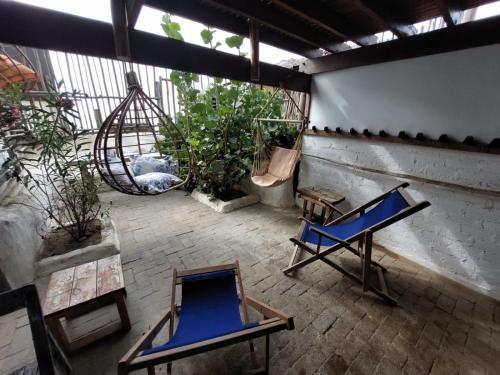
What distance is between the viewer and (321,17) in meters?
1.87

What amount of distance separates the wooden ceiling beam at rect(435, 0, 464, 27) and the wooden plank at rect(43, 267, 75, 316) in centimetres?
320

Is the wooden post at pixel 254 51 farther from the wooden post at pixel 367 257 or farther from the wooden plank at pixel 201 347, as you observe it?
the wooden plank at pixel 201 347

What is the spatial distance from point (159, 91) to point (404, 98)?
4353 millimetres

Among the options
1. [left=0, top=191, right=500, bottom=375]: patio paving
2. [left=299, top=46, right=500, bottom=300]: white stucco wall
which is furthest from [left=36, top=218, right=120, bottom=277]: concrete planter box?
[left=299, top=46, right=500, bottom=300]: white stucco wall

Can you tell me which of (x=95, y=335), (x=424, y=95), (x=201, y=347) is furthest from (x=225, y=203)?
(x=424, y=95)

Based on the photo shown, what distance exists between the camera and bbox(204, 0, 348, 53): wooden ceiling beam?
1690mm

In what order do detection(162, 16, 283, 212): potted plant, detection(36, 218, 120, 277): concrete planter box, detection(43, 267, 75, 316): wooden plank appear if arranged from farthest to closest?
detection(162, 16, 283, 212): potted plant < detection(36, 218, 120, 277): concrete planter box < detection(43, 267, 75, 316): wooden plank

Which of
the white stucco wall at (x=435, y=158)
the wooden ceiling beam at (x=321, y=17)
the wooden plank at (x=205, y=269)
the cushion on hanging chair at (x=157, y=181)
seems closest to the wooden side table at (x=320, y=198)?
the white stucco wall at (x=435, y=158)

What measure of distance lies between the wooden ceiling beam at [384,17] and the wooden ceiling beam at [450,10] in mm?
320

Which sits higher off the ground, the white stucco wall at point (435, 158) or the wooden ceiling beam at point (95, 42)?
the wooden ceiling beam at point (95, 42)

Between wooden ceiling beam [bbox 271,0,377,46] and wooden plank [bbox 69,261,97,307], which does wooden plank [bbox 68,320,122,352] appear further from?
wooden ceiling beam [bbox 271,0,377,46]

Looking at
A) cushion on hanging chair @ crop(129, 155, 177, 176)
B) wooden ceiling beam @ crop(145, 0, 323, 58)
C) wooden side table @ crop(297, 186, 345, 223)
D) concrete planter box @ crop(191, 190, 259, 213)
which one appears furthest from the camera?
cushion on hanging chair @ crop(129, 155, 177, 176)

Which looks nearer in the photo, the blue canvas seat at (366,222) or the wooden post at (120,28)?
the wooden post at (120,28)

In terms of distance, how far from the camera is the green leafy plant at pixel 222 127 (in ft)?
11.0
